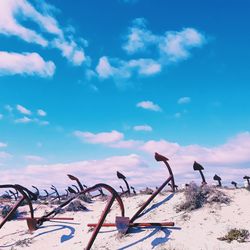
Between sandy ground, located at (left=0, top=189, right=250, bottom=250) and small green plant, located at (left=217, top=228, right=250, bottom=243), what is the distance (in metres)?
0.20

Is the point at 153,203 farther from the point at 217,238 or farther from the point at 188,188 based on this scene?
the point at 217,238

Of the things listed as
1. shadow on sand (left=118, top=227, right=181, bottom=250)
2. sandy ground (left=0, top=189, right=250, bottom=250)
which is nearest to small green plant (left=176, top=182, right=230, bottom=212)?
sandy ground (left=0, top=189, right=250, bottom=250)

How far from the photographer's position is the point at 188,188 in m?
13.4

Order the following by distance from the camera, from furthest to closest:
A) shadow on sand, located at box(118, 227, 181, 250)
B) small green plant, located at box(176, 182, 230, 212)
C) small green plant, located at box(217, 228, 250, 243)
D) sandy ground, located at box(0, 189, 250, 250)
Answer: small green plant, located at box(176, 182, 230, 212) → shadow on sand, located at box(118, 227, 181, 250) → sandy ground, located at box(0, 189, 250, 250) → small green plant, located at box(217, 228, 250, 243)

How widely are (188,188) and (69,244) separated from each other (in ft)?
15.0

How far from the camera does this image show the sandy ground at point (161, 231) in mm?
10383

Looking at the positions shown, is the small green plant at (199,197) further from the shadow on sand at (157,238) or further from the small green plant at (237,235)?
the small green plant at (237,235)

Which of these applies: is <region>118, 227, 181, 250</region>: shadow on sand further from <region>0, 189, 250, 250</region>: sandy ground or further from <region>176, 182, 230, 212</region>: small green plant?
<region>176, 182, 230, 212</region>: small green plant

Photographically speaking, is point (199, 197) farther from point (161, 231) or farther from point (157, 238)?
point (157, 238)

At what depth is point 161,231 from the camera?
11219 mm

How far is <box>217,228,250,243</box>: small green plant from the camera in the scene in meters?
9.86

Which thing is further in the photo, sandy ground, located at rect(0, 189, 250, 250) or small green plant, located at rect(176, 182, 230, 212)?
small green plant, located at rect(176, 182, 230, 212)

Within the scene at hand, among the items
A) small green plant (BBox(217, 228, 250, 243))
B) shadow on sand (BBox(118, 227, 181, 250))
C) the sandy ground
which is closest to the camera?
small green plant (BBox(217, 228, 250, 243))

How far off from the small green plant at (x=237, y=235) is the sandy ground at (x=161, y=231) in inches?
8.0
